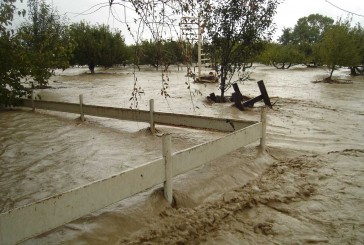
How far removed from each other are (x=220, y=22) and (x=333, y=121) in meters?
A: 5.78

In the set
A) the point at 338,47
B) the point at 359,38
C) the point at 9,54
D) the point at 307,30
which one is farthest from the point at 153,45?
the point at 307,30

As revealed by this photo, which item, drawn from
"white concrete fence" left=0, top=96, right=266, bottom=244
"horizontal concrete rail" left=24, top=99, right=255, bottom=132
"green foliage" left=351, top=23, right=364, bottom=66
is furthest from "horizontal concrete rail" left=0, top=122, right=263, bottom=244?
"green foliage" left=351, top=23, right=364, bottom=66

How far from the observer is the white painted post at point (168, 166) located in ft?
12.0

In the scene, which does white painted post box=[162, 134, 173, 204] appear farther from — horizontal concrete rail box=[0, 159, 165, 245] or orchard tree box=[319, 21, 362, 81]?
orchard tree box=[319, 21, 362, 81]

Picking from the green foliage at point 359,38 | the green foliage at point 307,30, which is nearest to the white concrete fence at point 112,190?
the green foliage at point 359,38

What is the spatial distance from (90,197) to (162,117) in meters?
4.47

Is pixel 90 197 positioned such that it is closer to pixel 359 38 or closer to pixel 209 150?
pixel 209 150

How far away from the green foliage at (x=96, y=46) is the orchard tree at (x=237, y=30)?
2204 centimetres

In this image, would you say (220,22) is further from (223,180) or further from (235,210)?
(235,210)

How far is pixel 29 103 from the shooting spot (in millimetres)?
11117

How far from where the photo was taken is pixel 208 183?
4590 mm

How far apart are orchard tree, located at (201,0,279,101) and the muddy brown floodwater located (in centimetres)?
450

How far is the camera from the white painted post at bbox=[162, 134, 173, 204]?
367 cm

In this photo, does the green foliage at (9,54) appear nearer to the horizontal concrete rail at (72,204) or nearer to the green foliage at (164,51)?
the green foliage at (164,51)
